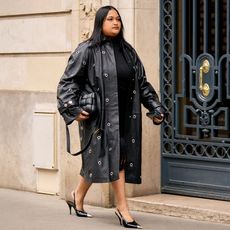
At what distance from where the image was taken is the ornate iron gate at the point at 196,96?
35.0 ft

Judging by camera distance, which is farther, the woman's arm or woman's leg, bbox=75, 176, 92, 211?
woman's leg, bbox=75, 176, 92, 211

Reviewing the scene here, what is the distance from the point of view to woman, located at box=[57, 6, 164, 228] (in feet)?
31.8

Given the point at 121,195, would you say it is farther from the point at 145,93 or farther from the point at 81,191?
the point at 145,93

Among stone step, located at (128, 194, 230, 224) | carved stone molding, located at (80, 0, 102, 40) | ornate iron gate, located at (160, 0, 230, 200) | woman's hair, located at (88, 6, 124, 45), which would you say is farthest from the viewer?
carved stone molding, located at (80, 0, 102, 40)

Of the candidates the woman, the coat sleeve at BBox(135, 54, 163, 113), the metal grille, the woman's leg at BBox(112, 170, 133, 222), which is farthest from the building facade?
the woman's leg at BBox(112, 170, 133, 222)

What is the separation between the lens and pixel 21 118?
12367 mm

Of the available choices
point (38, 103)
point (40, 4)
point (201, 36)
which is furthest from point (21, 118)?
point (201, 36)

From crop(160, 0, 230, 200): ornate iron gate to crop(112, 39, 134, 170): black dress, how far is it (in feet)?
4.18

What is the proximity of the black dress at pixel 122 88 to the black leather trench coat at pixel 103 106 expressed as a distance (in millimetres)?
38

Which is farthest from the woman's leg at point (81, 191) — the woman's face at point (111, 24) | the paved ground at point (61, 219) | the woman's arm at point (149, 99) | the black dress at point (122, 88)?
the woman's face at point (111, 24)

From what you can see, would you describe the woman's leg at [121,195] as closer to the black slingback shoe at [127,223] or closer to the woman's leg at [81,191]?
the black slingback shoe at [127,223]

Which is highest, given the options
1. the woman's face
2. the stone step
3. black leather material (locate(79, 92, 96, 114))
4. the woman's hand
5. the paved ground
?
the woman's face

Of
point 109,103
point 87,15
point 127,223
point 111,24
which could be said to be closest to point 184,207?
point 127,223

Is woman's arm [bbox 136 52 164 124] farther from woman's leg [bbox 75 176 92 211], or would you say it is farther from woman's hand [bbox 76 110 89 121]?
woman's leg [bbox 75 176 92 211]
